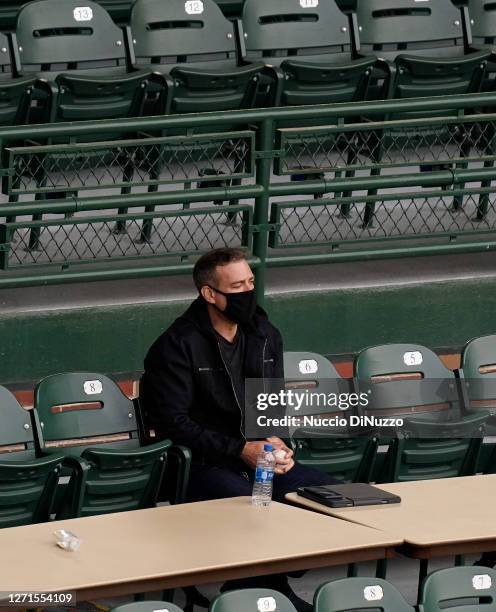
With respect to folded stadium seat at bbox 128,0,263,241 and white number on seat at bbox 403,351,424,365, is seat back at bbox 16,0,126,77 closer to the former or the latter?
folded stadium seat at bbox 128,0,263,241

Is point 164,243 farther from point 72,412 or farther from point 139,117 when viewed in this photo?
point 72,412

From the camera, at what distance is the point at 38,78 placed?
766 cm

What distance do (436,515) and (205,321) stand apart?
1.26 m

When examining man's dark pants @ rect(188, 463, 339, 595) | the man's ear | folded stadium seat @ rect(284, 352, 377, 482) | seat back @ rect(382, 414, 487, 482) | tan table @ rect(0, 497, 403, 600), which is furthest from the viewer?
seat back @ rect(382, 414, 487, 482)

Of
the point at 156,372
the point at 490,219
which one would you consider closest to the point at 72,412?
the point at 156,372

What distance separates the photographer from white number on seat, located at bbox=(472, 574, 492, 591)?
16.2 feet

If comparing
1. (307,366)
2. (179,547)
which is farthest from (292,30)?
(179,547)

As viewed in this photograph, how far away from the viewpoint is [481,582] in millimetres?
4961

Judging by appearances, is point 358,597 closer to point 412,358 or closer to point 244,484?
point 244,484


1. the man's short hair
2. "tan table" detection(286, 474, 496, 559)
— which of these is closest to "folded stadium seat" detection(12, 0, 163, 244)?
the man's short hair

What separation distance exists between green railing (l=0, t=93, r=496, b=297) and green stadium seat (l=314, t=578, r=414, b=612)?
296cm

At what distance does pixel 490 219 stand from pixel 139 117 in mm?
2114

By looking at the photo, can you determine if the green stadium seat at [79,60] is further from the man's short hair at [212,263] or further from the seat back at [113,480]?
the seat back at [113,480]

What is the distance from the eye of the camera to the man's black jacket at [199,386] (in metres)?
5.98
